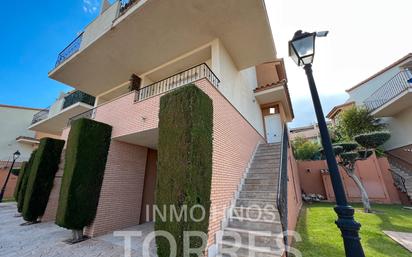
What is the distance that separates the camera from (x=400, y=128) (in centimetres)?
1188

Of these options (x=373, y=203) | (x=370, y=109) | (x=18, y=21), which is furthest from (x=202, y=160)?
(x=370, y=109)

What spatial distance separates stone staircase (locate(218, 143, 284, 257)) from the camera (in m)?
3.70

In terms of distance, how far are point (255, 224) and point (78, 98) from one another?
41.9 ft

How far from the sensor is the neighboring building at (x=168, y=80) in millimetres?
5000

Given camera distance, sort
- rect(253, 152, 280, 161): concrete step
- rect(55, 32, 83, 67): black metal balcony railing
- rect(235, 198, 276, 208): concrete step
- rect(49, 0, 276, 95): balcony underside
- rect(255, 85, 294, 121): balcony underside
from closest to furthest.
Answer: rect(235, 198, 276, 208): concrete step → rect(49, 0, 276, 95): balcony underside → rect(253, 152, 280, 161): concrete step → rect(55, 32, 83, 67): black metal balcony railing → rect(255, 85, 294, 121): balcony underside

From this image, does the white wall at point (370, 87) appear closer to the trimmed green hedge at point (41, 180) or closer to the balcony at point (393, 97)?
the balcony at point (393, 97)

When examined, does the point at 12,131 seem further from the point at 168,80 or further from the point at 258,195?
the point at 258,195

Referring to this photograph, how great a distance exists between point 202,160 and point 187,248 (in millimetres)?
1554

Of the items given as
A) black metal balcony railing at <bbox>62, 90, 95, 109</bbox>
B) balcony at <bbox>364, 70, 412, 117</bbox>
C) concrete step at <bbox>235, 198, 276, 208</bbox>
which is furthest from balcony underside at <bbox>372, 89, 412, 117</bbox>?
black metal balcony railing at <bbox>62, 90, 95, 109</bbox>

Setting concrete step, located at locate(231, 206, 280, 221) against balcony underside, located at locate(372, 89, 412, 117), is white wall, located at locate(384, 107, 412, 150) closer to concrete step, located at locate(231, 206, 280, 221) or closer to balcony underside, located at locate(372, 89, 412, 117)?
balcony underside, located at locate(372, 89, 412, 117)

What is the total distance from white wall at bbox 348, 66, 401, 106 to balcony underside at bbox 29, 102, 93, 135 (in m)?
23.0

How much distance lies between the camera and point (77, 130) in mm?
5430

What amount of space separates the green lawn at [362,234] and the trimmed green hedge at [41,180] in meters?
9.42

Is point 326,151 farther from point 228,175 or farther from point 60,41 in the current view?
point 60,41
